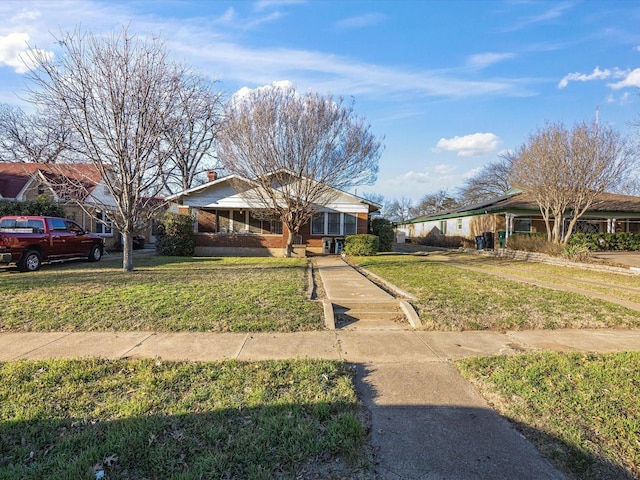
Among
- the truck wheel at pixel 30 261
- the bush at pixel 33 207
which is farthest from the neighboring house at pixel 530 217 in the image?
the bush at pixel 33 207

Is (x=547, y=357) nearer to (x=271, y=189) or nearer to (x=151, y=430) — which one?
(x=151, y=430)

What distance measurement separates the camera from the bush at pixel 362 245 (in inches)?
714

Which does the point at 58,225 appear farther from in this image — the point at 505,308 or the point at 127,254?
the point at 505,308

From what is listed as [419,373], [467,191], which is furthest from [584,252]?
[467,191]

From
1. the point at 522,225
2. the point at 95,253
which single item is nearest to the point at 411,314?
the point at 95,253

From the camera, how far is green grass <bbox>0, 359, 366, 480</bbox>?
7.97ft

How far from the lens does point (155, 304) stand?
258 inches

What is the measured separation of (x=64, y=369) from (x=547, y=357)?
5.51 metres

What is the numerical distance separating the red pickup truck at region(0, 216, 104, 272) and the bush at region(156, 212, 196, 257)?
4055 millimetres

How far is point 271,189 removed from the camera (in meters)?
16.8

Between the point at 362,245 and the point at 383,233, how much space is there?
3235mm

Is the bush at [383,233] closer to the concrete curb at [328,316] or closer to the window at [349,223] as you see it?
the window at [349,223]

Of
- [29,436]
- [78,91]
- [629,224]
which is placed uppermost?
[78,91]

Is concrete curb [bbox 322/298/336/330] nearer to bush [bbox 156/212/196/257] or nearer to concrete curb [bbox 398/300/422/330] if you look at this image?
Result: concrete curb [bbox 398/300/422/330]
